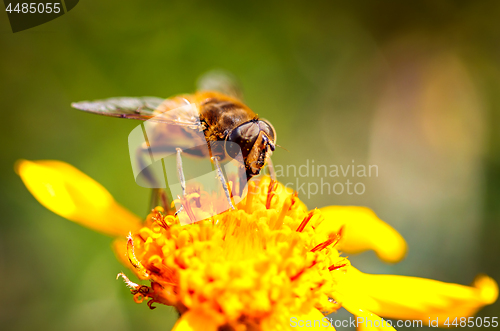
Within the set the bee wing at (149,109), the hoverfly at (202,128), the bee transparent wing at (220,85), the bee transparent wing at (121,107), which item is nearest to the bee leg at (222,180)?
the hoverfly at (202,128)

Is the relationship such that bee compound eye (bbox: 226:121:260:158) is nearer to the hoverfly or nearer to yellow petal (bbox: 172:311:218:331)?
the hoverfly

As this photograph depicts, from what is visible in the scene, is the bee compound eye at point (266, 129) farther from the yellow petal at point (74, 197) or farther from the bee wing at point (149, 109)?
the yellow petal at point (74, 197)

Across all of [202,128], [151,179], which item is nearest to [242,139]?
[202,128]

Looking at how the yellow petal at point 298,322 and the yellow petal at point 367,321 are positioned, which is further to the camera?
the yellow petal at point 367,321

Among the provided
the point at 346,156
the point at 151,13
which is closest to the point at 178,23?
the point at 151,13

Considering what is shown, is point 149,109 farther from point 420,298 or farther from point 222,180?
point 420,298

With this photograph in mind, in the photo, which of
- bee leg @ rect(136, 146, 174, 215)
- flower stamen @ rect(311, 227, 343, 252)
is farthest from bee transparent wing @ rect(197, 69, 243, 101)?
flower stamen @ rect(311, 227, 343, 252)
